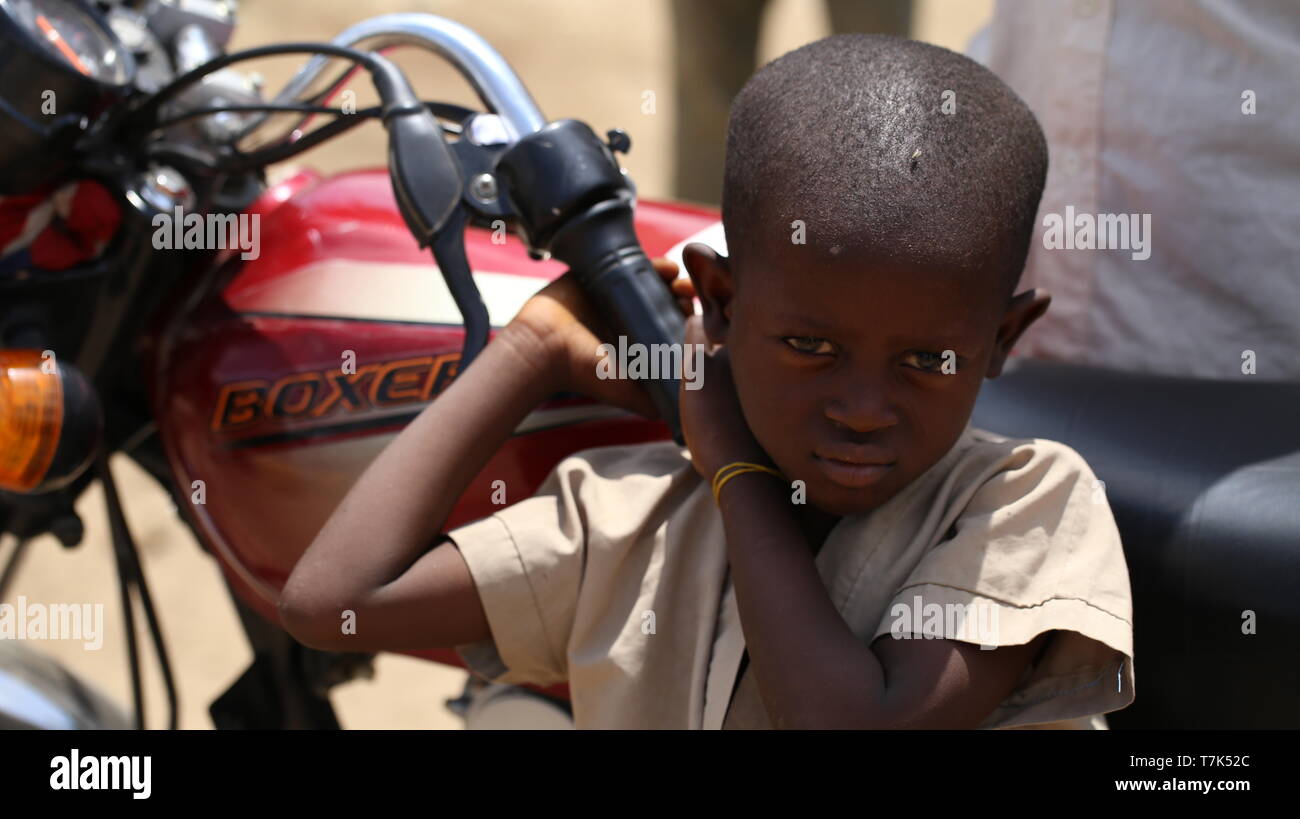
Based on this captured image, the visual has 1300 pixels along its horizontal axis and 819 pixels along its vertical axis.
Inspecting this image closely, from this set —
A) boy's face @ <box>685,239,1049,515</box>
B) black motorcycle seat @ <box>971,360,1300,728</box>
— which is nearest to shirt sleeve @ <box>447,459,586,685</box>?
boy's face @ <box>685,239,1049,515</box>

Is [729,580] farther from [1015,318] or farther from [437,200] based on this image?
[437,200]

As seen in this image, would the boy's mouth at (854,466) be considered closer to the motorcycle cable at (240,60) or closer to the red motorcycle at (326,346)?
the red motorcycle at (326,346)

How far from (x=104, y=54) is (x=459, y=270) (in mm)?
487

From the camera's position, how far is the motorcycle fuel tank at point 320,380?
1.15 metres

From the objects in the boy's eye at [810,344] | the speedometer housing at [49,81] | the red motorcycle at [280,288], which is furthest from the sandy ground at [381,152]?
the boy's eye at [810,344]

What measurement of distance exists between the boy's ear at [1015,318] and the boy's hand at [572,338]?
300 millimetres

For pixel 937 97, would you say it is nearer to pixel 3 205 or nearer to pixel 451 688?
pixel 3 205

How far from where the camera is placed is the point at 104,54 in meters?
1.24

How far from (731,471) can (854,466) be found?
0.12 m

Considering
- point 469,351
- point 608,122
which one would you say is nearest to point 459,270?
point 469,351

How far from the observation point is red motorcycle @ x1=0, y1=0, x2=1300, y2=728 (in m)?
0.95

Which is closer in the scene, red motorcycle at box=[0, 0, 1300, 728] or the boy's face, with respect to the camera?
the boy's face

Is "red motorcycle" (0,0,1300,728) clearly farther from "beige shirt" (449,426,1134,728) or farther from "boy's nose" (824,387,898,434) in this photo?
"boy's nose" (824,387,898,434)

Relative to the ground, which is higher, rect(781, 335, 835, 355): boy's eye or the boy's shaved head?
the boy's shaved head
